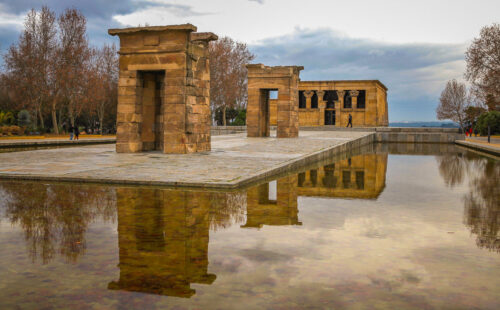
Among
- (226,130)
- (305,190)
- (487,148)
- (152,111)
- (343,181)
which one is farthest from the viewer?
(226,130)

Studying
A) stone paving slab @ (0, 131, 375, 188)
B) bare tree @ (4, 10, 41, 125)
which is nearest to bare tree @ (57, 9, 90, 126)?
bare tree @ (4, 10, 41, 125)

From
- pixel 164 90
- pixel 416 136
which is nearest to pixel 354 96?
pixel 416 136

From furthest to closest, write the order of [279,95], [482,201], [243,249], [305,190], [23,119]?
1. [23,119]
2. [279,95]
3. [305,190]
4. [482,201]
5. [243,249]

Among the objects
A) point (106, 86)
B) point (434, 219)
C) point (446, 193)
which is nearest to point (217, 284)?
point (434, 219)

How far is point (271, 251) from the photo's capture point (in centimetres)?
432

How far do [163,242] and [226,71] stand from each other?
4384 centimetres

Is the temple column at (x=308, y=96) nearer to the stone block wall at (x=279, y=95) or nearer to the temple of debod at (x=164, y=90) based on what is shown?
the stone block wall at (x=279, y=95)

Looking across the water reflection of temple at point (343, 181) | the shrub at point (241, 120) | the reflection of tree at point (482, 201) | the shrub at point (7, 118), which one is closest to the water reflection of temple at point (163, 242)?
the water reflection of temple at point (343, 181)

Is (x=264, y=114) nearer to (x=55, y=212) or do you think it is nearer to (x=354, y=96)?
(x=55, y=212)

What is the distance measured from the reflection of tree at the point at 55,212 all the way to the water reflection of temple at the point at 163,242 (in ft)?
1.16

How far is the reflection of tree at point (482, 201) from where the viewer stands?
5043mm

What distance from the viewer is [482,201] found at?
735cm

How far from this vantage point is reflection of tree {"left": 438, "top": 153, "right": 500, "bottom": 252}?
16.5ft

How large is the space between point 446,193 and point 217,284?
6102 millimetres
